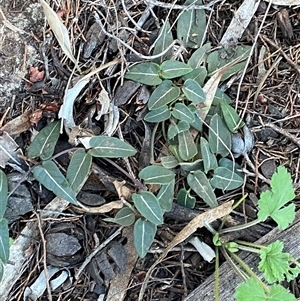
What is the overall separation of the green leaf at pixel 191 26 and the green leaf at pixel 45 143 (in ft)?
1.87

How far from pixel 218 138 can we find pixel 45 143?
606mm

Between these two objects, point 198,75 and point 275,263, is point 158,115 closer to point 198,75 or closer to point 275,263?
point 198,75

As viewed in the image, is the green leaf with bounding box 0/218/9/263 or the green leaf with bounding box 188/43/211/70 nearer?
the green leaf with bounding box 0/218/9/263

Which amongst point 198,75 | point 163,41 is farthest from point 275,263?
point 163,41

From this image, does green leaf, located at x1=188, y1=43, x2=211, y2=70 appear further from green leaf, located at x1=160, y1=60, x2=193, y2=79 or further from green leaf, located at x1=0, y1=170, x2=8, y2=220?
green leaf, located at x1=0, y1=170, x2=8, y2=220

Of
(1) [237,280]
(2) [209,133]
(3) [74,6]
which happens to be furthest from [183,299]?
(3) [74,6]

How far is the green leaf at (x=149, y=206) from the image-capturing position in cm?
157

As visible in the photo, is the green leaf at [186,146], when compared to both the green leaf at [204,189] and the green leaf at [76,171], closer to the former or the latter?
the green leaf at [204,189]

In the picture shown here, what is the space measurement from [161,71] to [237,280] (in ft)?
2.56

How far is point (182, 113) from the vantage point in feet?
5.43

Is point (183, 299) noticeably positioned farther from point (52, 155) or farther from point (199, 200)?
point (52, 155)

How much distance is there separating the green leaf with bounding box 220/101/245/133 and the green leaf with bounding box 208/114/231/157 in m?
0.02

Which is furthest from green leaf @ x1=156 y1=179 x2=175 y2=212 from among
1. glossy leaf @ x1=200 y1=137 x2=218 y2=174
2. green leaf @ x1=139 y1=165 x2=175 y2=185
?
glossy leaf @ x1=200 y1=137 x2=218 y2=174

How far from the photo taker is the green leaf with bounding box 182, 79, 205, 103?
1649mm
